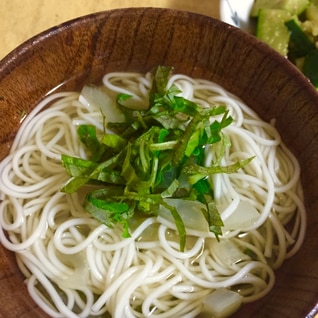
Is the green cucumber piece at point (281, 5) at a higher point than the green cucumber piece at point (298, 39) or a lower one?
higher

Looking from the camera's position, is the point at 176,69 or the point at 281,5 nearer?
the point at 176,69

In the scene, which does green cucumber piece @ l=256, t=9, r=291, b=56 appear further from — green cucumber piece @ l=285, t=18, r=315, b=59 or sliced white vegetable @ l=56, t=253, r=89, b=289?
sliced white vegetable @ l=56, t=253, r=89, b=289

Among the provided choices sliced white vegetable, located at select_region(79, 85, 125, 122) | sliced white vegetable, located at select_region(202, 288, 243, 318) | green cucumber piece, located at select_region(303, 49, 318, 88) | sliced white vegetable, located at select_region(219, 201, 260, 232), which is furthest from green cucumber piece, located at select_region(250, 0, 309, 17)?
sliced white vegetable, located at select_region(202, 288, 243, 318)

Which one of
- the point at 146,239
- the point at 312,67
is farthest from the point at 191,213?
the point at 312,67

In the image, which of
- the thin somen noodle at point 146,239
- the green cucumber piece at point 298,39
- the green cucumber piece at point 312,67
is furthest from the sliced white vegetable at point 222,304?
the green cucumber piece at point 298,39

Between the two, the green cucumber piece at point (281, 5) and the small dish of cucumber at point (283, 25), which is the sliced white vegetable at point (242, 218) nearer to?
the small dish of cucumber at point (283, 25)

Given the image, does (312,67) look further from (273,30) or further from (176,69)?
(176,69)
